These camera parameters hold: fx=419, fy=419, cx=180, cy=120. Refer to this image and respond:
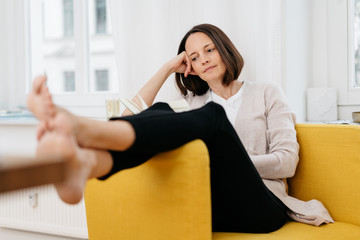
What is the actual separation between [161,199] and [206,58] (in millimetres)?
797

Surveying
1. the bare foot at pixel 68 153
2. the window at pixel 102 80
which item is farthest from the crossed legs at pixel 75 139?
the window at pixel 102 80

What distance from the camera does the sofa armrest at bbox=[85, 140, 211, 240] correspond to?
113 centimetres

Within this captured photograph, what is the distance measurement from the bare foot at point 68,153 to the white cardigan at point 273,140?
31.0 inches

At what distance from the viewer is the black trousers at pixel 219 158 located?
3.37 ft

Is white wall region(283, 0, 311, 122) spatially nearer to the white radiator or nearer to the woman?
the woman

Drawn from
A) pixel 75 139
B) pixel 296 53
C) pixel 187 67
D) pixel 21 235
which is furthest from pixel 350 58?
pixel 21 235

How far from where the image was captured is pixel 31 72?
9.79 feet

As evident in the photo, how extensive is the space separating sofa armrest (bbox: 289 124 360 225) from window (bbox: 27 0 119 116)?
4.84 feet

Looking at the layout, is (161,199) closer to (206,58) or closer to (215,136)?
(215,136)

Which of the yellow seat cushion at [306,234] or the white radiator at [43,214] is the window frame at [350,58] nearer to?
the yellow seat cushion at [306,234]

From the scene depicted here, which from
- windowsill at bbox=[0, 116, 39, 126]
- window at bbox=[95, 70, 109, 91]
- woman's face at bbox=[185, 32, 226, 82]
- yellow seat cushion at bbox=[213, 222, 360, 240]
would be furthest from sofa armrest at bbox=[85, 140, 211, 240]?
window at bbox=[95, 70, 109, 91]

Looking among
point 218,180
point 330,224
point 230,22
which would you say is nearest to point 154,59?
point 230,22

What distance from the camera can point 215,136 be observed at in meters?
1.22

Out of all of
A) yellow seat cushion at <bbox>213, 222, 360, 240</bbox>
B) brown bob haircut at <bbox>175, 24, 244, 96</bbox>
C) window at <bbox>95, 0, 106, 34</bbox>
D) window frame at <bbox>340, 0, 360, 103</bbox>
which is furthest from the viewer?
window at <bbox>95, 0, 106, 34</bbox>
